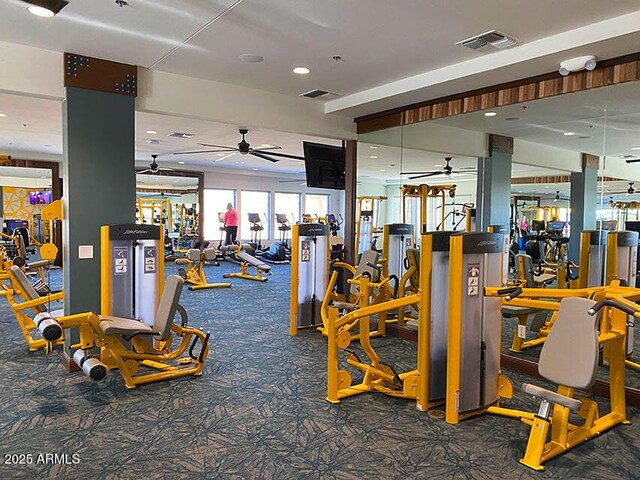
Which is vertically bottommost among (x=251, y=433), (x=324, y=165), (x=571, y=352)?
(x=251, y=433)

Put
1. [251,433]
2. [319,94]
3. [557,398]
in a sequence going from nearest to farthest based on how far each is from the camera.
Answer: [557,398]
[251,433]
[319,94]

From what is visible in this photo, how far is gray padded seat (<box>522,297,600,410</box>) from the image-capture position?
265 centimetres

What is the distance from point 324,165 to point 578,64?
3659 millimetres

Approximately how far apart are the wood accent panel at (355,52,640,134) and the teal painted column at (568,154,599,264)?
0.69m

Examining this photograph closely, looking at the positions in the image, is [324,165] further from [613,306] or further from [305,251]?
[613,306]

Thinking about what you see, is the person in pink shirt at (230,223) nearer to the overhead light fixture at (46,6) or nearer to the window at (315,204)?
the window at (315,204)

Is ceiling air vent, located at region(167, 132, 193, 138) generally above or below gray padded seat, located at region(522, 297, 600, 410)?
above

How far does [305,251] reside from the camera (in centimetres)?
586

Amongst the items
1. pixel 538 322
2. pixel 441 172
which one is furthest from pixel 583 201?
pixel 441 172

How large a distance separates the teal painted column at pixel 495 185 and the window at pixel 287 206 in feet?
33.2

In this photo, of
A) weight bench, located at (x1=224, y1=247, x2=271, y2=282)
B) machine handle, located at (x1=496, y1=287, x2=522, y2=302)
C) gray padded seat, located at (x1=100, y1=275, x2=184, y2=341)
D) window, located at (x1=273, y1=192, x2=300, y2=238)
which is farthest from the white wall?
machine handle, located at (x1=496, y1=287, x2=522, y2=302)

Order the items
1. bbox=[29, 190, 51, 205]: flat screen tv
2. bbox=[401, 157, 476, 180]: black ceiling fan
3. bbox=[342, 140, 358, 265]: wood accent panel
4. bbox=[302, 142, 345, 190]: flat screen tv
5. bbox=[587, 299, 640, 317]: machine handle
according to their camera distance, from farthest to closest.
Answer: bbox=[29, 190, 51, 205]: flat screen tv < bbox=[302, 142, 345, 190]: flat screen tv < bbox=[342, 140, 358, 265]: wood accent panel < bbox=[401, 157, 476, 180]: black ceiling fan < bbox=[587, 299, 640, 317]: machine handle

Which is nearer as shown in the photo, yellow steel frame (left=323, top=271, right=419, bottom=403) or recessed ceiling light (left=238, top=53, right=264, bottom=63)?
yellow steel frame (left=323, top=271, right=419, bottom=403)

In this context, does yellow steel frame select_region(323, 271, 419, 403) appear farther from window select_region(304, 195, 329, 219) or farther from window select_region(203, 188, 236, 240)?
window select_region(203, 188, 236, 240)
